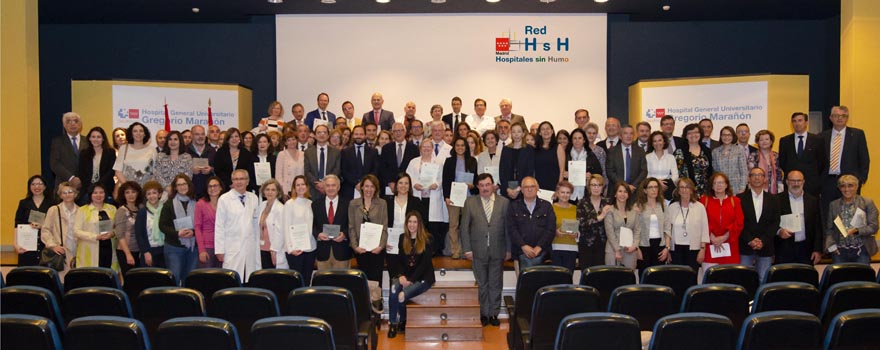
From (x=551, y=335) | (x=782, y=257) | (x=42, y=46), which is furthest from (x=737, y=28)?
(x=42, y=46)

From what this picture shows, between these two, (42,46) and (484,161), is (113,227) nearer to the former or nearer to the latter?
(484,161)

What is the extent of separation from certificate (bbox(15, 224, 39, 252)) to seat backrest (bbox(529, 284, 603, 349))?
514 cm

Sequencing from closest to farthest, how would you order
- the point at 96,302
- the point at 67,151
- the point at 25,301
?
1. the point at 25,301
2. the point at 96,302
3. the point at 67,151

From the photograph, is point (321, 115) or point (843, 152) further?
point (321, 115)

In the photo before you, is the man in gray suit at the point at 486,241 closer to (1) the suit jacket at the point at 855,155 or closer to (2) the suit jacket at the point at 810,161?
(2) the suit jacket at the point at 810,161

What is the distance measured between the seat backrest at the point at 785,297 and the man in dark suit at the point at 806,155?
3956 mm

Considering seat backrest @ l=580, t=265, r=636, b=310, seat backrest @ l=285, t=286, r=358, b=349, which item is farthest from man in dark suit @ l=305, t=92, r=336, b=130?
seat backrest @ l=285, t=286, r=358, b=349

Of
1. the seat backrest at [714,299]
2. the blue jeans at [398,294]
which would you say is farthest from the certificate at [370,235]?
the seat backrest at [714,299]

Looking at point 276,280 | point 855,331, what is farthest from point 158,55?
point 855,331

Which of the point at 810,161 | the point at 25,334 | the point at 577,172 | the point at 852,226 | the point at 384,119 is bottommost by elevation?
the point at 25,334

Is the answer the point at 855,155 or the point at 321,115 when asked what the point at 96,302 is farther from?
the point at 855,155

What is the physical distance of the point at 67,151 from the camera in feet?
27.5

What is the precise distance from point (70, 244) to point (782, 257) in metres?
7.04

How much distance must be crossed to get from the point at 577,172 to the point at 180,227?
4.00 meters
